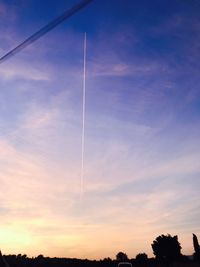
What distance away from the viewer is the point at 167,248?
200 feet

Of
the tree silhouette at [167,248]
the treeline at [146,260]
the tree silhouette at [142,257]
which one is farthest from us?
the tree silhouette at [167,248]

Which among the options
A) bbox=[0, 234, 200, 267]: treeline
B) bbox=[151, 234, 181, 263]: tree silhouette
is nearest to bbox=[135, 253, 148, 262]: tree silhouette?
bbox=[0, 234, 200, 267]: treeline

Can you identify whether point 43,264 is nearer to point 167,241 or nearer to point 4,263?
point 167,241

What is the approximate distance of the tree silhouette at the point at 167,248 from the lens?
5933cm

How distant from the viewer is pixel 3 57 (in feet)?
25.7

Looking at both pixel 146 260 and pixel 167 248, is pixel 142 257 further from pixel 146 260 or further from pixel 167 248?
pixel 167 248

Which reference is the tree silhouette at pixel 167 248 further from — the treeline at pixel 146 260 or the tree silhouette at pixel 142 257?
the tree silhouette at pixel 142 257

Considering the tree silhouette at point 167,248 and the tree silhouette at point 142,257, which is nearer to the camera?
the tree silhouette at point 142,257

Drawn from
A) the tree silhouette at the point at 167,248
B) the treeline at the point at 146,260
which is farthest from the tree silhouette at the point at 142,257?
the tree silhouette at the point at 167,248

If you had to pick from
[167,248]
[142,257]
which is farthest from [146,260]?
[167,248]

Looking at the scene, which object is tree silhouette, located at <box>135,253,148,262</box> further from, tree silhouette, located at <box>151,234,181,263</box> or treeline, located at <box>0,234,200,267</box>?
tree silhouette, located at <box>151,234,181,263</box>

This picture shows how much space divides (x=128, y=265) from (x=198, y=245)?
4499 cm

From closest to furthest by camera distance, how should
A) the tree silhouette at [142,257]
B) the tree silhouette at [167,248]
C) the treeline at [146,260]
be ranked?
the treeline at [146,260] < the tree silhouette at [142,257] < the tree silhouette at [167,248]

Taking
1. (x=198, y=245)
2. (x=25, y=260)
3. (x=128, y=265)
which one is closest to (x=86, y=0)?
(x=128, y=265)
